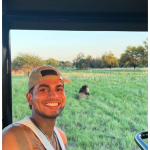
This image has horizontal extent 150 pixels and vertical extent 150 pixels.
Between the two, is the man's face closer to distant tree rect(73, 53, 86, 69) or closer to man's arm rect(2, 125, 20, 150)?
man's arm rect(2, 125, 20, 150)

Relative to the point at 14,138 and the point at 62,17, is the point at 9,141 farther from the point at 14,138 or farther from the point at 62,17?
the point at 62,17

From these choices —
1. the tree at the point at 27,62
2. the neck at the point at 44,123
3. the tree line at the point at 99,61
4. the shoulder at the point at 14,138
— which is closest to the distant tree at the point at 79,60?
the tree line at the point at 99,61

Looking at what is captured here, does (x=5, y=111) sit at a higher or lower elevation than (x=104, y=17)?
lower

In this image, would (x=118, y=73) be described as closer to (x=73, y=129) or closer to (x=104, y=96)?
(x=104, y=96)

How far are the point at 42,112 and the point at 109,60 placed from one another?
2.69ft

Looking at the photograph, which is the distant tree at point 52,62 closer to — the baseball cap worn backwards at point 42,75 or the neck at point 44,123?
the baseball cap worn backwards at point 42,75

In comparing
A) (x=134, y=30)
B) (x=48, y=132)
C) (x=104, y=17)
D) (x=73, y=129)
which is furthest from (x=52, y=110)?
(x=134, y=30)

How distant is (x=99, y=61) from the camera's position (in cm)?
161

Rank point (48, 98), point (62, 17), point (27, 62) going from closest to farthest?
1. point (48, 98)
2. point (62, 17)
3. point (27, 62)

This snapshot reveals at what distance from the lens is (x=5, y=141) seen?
864 millimetres

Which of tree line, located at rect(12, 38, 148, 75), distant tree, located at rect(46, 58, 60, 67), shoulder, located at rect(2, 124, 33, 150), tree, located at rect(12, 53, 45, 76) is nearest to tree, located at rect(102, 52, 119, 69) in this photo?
tree line, located at rect(12, 38, 148, 75)

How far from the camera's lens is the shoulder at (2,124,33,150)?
2.81 ft

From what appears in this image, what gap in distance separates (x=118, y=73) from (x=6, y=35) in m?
0.88

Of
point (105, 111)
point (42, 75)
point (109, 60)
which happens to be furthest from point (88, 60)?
point (42, 75)
